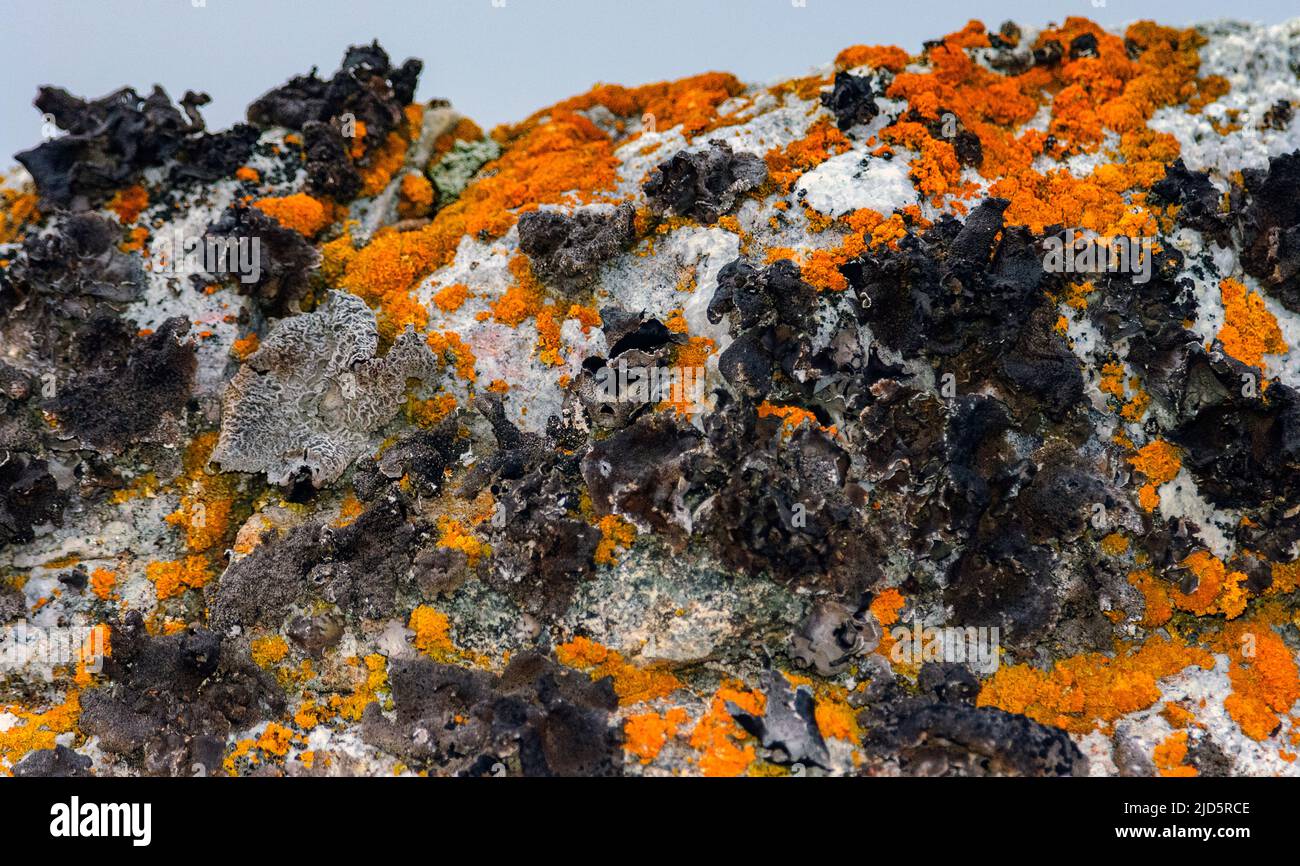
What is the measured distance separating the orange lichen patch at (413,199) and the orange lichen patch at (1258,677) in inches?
485

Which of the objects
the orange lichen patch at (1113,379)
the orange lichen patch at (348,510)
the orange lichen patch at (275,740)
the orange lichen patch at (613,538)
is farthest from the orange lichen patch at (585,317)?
the orange lichen patch at (1113,379)

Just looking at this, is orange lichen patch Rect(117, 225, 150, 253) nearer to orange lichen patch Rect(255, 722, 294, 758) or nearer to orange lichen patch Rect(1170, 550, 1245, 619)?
orange lichen patch Rect(255, 722, 294, 758)

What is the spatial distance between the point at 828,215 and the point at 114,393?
9.32 meters

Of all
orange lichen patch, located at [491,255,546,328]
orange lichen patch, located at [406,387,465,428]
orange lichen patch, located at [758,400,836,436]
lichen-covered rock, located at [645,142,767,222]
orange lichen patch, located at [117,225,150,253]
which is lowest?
orange lichen patch, located at [758,400,836,436]

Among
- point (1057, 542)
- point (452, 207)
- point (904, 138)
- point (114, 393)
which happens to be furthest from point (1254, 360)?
point (114, 393)

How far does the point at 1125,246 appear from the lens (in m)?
11.0

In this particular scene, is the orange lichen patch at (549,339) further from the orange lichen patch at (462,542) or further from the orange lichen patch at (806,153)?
the orange lichen patch at (806,153)

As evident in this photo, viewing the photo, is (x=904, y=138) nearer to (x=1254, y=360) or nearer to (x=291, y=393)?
(x=1254, y=360)

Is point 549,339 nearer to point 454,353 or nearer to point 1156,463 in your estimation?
point 454,353

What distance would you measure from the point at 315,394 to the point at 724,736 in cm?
644

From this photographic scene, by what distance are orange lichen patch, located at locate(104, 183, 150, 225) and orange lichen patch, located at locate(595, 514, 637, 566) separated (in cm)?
906

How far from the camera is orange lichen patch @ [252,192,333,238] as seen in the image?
13.1 m

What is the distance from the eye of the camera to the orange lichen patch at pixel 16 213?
1338 cm

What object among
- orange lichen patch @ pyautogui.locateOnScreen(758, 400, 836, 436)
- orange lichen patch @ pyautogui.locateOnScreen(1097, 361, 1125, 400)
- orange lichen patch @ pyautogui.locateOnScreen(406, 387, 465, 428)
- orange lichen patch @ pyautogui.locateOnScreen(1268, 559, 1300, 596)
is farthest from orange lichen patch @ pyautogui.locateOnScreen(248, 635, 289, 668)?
orange lichen patch @ pyautogui.locateOnScreen(1268, 559, 1300, 596)
